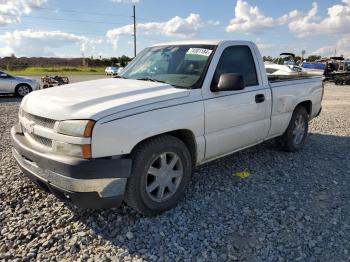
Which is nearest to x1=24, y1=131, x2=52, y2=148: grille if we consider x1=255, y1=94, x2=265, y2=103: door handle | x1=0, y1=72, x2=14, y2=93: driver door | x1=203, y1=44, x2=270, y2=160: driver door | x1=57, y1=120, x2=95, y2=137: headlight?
x1=57, y1=120, x2=95, y2=137: headlight

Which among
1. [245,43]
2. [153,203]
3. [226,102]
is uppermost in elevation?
[245,43]

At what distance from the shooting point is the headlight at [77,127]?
285cm

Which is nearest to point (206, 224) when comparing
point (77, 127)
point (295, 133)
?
point (77, 127)

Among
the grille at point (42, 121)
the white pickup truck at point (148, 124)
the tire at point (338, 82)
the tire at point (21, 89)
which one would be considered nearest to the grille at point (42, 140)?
the white pickup truck at point (148, 124)

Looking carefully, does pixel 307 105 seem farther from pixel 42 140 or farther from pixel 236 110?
pixel 42 140

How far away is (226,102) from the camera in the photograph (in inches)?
157

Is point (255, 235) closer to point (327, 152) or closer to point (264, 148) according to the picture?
point (264, 148)

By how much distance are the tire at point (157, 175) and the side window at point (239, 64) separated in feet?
3.47

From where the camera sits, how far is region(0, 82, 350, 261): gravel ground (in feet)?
9.65

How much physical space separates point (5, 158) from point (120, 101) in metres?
3.11

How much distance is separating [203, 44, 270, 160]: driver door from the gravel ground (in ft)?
1.89

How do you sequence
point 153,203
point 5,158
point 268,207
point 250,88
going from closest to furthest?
1. point 153,203
2. point 268,207
3. point 250,88
4. point 5,158

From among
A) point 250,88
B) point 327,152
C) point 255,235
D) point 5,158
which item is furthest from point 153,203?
point 327,152

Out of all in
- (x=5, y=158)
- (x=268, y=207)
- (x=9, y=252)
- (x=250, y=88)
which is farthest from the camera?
(x=5, y=158)
